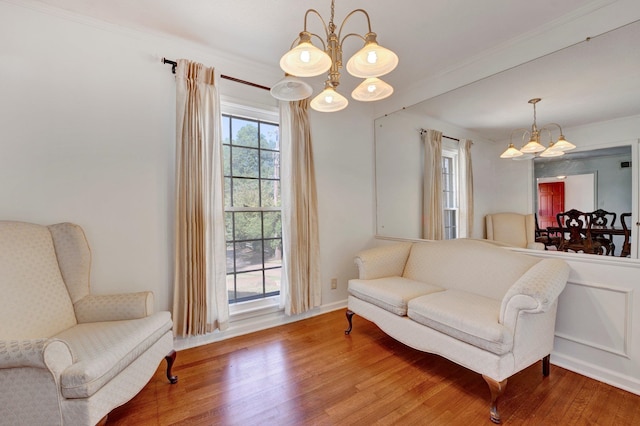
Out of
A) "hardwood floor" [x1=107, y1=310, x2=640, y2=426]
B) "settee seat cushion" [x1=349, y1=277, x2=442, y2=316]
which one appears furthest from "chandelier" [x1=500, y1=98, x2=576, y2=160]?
"hardwood floor" [x1=107, y1=310, x2=640, y2=426]

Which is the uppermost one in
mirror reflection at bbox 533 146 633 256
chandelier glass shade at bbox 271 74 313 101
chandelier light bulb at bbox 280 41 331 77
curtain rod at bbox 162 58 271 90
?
curtain rod at bbox 162 58 271 90

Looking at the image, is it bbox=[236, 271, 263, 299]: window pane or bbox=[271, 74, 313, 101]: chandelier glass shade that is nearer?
bbox=[271, 74, 313, 101]: chandelier glass shade

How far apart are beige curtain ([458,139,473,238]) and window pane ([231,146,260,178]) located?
2.10 meters

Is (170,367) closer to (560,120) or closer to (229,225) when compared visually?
(229,225)

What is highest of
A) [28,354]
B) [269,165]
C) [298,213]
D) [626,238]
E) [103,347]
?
[269,165]

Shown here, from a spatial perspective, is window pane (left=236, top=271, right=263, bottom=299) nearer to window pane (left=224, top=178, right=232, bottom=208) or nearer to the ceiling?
window pane (left=224, top=178, right=232, bottom=208)

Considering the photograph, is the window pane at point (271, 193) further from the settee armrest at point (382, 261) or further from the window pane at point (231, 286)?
the settee armrest at point (382, 261)

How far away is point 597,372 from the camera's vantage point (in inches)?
70.3

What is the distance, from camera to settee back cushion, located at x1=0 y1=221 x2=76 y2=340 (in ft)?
4.74

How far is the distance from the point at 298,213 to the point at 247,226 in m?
0.53

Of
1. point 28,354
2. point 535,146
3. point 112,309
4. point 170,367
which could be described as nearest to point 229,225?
point 112,309

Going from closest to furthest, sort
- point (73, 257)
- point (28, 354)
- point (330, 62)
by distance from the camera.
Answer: point (28, 354)
point (330, 62)
point (73, 257)

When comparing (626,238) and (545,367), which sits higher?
(626,238)

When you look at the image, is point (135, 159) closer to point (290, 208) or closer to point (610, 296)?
point (290, 208)
